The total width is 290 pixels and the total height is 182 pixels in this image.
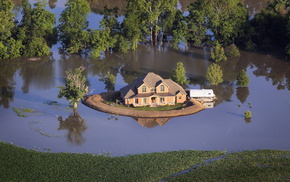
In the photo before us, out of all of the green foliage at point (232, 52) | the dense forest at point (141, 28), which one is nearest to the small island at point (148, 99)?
the dense forest at point (141, 28)

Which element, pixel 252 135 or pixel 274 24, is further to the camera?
pixel 274 24

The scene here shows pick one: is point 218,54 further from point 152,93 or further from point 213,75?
point 152,93

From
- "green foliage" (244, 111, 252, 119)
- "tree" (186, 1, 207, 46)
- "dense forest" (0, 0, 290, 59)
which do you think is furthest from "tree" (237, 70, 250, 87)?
"tree" (186, 1, 207, 46)

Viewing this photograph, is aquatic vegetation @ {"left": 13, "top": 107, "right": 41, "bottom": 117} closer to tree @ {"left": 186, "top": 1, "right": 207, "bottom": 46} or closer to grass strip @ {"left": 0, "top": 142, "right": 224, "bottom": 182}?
grass strip @ {"left": 0, "top": 142, "right": 224, "bottom": 182}

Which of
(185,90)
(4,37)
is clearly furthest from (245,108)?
(4,37)

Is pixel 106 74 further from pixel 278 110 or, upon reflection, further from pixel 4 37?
pixel 278 110

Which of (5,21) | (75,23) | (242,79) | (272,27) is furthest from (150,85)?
(272,27)

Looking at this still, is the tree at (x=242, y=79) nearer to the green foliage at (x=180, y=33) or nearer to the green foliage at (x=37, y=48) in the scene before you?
the green foliage at (x=180, y=33)
